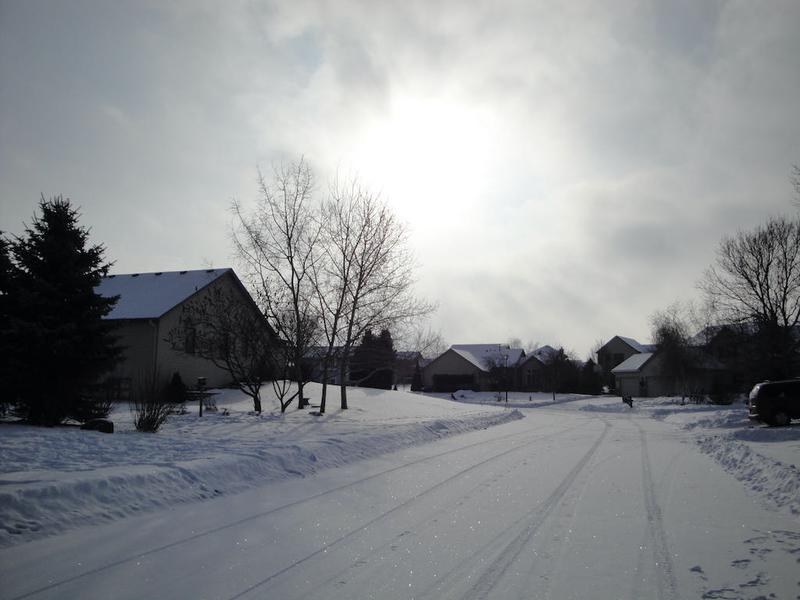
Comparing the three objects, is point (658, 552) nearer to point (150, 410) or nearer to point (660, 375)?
point (150, 410)

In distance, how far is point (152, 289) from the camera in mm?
35469

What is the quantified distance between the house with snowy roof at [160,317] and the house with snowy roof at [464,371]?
43135mm

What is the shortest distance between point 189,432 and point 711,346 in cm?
5328

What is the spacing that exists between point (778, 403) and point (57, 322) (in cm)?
2629

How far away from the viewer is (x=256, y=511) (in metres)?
7.99

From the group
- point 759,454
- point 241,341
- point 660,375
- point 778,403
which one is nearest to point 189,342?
point 241,341

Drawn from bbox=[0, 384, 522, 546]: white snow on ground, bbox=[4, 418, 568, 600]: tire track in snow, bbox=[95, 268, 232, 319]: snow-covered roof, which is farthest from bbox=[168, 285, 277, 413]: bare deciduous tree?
bbox=[4, 418, 568, 600]: tire track in snow

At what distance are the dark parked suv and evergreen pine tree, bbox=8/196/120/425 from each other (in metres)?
24.3

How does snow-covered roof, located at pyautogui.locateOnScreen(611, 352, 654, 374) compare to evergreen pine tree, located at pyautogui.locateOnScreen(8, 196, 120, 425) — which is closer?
evergreen pine tree, located at pyautogui.locateOnScreen(8, 196, 120, 425)

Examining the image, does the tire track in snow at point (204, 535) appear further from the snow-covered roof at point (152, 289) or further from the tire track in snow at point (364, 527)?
the snow-covered roof at point (152, 289)

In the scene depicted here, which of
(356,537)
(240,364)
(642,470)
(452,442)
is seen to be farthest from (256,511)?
(240,364)

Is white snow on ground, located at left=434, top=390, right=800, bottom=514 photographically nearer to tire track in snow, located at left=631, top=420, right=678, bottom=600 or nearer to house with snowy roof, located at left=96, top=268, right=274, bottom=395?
tire track in snow, located at left=631, top=420, right=678, bottom=600

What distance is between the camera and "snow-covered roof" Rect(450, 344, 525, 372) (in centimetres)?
7869

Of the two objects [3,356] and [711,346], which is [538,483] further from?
[711,346]
